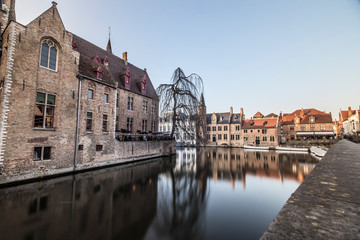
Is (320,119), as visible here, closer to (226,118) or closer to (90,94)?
(226,118)

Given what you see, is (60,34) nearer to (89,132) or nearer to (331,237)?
(89,132)

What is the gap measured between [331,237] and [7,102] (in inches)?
507

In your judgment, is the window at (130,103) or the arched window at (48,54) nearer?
the arched window at (48,54)

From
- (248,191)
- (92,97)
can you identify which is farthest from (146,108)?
(248,191)

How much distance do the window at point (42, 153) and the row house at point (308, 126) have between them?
49.6 metres

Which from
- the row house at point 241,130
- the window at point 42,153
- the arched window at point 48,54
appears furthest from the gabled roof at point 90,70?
the row house at point 241,130

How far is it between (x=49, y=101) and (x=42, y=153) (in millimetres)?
3274

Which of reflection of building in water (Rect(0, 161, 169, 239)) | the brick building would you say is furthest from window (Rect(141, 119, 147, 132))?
reflection of building in water (Rect(0, 161, 169, 239))

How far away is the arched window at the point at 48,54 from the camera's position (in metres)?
10.7

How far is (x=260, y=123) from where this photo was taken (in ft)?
139

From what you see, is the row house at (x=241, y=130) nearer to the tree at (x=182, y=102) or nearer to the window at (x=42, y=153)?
the tree at (x=182, y=102)

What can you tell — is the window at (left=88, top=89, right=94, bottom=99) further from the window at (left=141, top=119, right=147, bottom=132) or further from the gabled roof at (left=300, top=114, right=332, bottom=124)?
the gabled roof at (left=300, top=114, right=332, bottom=124)

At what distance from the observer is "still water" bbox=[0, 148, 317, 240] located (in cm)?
465

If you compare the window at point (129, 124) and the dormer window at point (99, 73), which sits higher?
the dormer window at point (99, 73)
